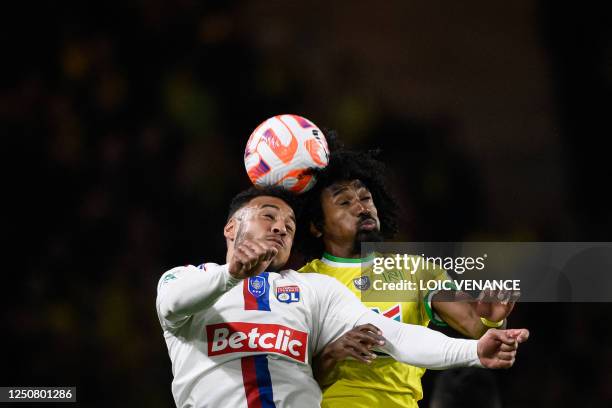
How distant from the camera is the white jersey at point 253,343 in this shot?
2998 millimetres

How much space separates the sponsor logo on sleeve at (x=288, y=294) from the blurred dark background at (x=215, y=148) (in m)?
2.74

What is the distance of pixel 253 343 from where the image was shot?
3.10m

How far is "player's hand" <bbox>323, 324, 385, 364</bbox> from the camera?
319cm

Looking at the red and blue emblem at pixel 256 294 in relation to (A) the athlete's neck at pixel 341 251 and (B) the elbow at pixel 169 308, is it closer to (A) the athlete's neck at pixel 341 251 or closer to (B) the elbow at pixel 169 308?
(B) the elbow at pixel 169 308

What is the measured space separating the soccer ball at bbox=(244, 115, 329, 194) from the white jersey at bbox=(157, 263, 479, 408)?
2.27 feet

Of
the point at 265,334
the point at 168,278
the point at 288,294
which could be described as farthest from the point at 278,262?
the point at 168,278

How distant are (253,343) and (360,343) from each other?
1.32 ft

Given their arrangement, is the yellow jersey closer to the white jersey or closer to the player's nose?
the white jersey

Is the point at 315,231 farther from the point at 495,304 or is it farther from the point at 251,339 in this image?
the point at 251,339

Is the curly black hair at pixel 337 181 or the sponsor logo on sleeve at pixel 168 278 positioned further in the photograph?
the curly black hair at pixel 337 181

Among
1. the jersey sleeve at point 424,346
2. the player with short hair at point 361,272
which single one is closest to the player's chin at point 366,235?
the player with short hair at point 361,272

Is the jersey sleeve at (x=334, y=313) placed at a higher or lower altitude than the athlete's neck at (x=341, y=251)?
lower

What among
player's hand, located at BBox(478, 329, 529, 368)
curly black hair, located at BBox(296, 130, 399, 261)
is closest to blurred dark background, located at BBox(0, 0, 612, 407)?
curly black hair, located at BBox(296, 130, 399, 261)

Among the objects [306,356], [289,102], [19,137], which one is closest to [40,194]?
[19,137]
